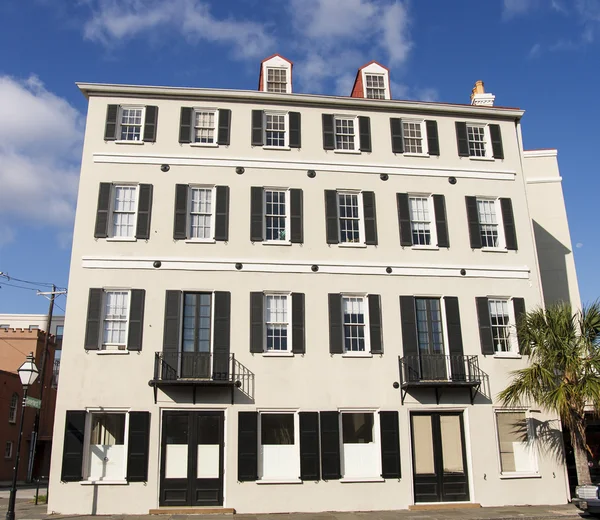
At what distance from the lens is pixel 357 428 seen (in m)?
17.7

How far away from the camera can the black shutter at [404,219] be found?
1952cm

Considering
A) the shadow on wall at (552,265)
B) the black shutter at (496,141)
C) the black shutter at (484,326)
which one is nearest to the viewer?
the black shutter at (484,326)

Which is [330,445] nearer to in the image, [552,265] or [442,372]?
[442,372]

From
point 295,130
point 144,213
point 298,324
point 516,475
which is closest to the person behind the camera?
point 516,475

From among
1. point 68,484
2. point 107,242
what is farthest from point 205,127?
point 68,484

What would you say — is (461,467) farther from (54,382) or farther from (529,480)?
(54,382)

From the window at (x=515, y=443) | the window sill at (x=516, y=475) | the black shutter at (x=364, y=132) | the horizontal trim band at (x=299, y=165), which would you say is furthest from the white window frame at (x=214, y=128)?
the window sill at (x=516, y=475)

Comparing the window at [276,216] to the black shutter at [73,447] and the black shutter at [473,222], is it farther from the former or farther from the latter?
the black shutter at [73,447]

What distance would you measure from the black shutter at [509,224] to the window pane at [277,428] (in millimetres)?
9576

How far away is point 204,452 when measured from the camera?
55.3 ft

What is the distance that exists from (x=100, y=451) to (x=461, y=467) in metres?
10.8

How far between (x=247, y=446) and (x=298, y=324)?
12.8 ft

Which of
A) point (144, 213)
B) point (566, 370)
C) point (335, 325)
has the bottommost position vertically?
point (566, 370)

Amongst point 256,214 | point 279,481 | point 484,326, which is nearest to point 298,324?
point 256,214
